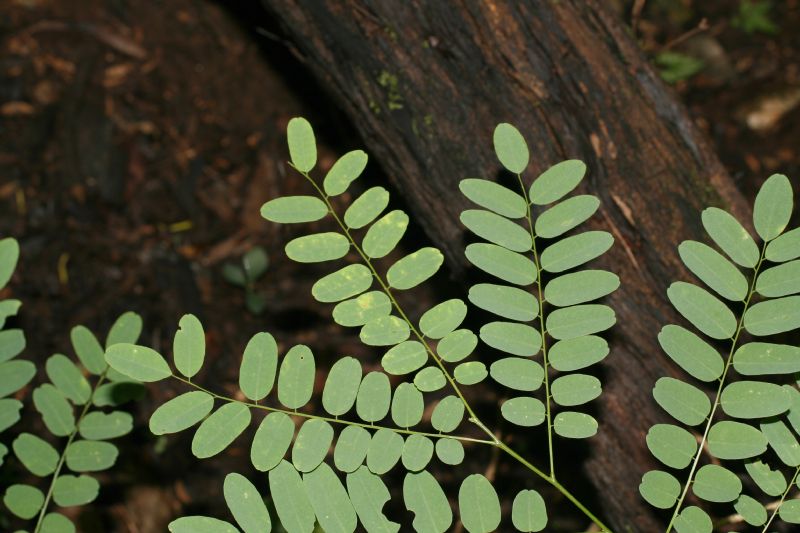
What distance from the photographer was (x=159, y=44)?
12.3ft

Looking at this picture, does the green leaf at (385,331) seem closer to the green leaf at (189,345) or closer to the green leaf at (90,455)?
the green leaf at (189,345)

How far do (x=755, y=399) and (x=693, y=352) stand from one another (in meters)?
0.15

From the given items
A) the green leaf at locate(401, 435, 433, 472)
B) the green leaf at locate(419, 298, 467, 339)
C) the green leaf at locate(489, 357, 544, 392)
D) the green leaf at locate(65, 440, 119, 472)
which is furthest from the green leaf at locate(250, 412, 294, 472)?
the green leaf at locate(65, 440, 119, 472)

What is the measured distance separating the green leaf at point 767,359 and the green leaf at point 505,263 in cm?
44

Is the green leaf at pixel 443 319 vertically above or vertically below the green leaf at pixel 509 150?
below

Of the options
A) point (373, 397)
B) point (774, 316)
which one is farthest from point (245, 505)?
point (774, 316)

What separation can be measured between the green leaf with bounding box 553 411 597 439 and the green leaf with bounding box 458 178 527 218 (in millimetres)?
433

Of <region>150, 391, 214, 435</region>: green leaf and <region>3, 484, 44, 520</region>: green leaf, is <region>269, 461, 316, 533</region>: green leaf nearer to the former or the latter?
<region>150, 391, 214, 435</region>: green leaf

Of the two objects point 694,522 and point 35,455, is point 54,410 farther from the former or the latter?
point 694,522

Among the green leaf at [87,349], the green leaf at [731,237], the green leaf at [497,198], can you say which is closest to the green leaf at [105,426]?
the green leaf at [87,349]

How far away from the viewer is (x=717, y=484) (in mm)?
1775

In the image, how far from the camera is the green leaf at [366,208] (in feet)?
6.09

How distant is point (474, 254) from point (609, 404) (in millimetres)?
647

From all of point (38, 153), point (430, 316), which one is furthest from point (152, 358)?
point (38, 153)
